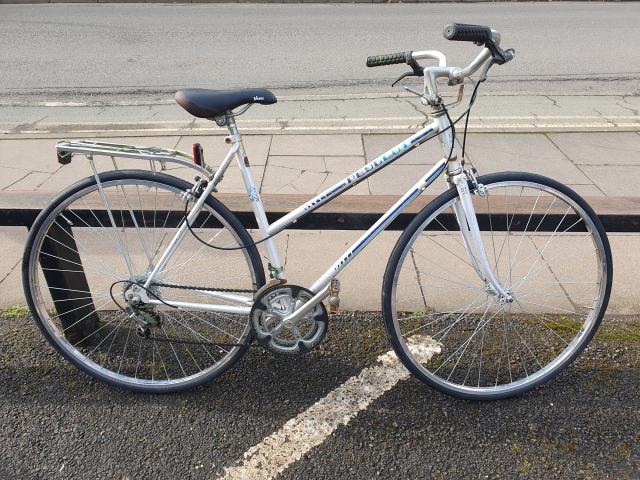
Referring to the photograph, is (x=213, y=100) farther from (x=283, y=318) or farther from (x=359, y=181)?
(x=283, y=318)

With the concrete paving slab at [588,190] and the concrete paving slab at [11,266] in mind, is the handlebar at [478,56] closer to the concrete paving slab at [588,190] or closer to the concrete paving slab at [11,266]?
the concrete paving slab at [11,266]

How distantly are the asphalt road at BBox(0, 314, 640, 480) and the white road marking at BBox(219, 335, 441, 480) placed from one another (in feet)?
0.12

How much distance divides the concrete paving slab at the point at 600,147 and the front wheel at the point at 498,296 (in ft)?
5.62

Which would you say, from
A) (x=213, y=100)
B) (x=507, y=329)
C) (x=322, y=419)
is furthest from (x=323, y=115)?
(x=322, y=419)

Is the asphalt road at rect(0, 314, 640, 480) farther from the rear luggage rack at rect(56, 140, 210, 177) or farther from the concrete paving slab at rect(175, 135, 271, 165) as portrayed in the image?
the concrete paving slab at rect(175, 135, 271, 165)

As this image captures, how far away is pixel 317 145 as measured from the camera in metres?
5.54

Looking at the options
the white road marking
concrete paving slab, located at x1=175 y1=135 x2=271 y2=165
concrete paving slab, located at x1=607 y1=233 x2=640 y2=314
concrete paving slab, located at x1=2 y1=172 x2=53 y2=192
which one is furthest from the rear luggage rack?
concrete paving slab, located at x1=175 y1=135 x2=271 y2=165

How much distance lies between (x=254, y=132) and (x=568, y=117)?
3.69 m

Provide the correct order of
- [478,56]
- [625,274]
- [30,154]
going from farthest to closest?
[30,154]
[625,274]
[478,56]

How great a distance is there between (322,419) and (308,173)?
115 inches

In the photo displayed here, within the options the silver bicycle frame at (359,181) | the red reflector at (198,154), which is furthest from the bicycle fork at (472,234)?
the red reflector at (198,154)

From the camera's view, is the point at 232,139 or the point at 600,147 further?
the point at 600,147

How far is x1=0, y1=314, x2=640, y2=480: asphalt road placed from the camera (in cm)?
213

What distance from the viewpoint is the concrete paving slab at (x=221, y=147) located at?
5211 mm
